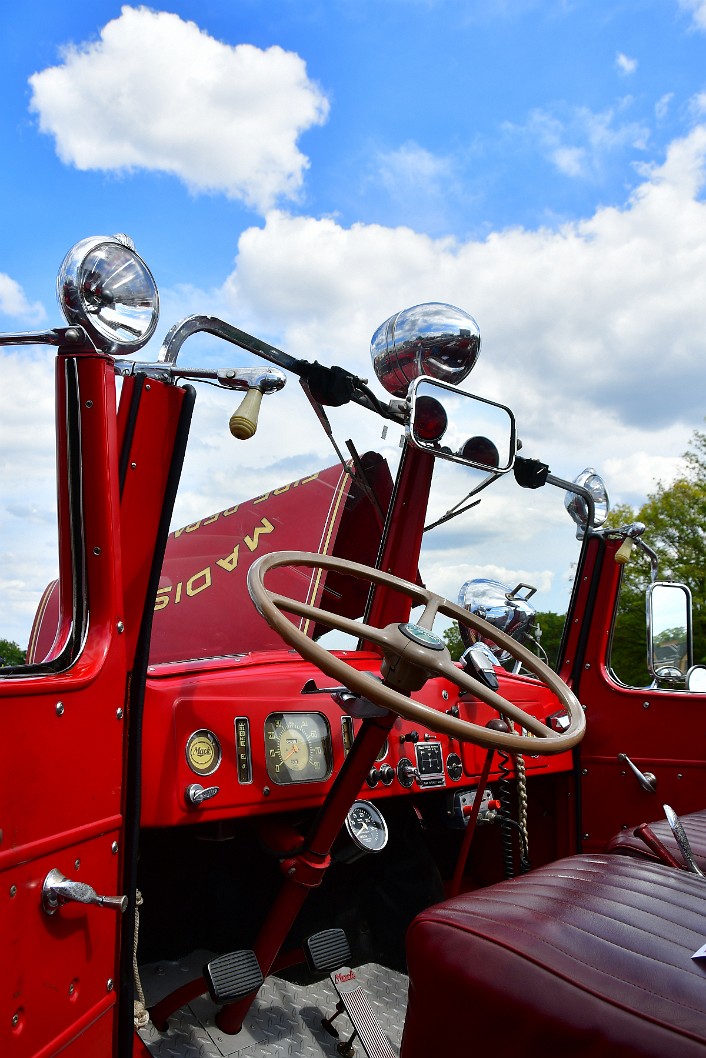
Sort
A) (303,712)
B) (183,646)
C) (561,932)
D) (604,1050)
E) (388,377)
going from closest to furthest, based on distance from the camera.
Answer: (604,1050), (561,932), (303,712), (183,646), (388,377)

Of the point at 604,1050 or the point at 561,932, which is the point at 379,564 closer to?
the point at 561,932

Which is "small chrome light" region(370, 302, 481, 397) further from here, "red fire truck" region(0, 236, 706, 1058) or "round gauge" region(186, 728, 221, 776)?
"round gauge" region(186, 728, 221, 776)

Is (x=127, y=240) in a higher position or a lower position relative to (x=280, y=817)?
higher

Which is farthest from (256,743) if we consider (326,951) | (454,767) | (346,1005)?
(346,1005)

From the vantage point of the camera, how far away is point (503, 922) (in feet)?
4.36

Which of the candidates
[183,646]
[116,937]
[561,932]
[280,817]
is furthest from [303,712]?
[561,932]

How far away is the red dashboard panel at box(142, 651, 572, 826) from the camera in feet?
5.65

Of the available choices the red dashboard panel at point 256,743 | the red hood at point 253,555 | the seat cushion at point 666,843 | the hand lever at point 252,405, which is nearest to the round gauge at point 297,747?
the red dashboard panel at point 256,743

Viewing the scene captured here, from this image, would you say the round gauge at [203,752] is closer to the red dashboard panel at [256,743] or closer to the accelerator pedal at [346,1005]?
the red dashboard panel at [256,743]

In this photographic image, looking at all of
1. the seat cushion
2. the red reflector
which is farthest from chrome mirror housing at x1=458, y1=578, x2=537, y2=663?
the red reflector

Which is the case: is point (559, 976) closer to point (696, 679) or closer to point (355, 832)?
point (355, 832)

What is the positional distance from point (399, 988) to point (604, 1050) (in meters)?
1.46

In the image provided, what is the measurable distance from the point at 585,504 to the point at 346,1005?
1.93 m

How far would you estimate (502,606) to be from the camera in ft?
10.5
